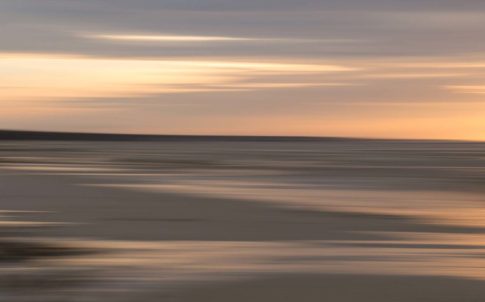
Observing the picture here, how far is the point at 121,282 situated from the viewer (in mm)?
8469

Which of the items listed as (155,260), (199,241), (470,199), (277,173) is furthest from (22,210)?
(277,173)

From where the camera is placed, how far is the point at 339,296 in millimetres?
7852

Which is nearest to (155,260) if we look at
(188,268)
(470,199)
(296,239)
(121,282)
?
(188,268)

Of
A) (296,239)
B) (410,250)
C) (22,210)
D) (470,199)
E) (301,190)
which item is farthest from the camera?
(301,190)

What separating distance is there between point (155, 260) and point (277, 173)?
759 inches

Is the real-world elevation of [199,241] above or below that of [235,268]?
above

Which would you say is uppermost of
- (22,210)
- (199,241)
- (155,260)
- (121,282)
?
(22,210)

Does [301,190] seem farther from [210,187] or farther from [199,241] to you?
[199,241]

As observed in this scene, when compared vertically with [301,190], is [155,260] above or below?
below

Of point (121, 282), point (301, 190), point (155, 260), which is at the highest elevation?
point (301, 190)

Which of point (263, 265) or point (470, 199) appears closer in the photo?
point (263, 265)

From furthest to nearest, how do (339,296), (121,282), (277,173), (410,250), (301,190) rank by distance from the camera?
1. (277,173)
2. (301,190)
3. (410,250)
4. (121,282)
5. (339,296)

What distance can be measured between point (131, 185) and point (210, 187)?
176cm

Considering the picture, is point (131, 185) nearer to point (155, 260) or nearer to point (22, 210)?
point (22, 210)
